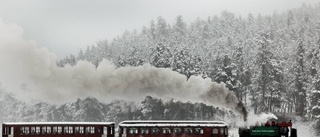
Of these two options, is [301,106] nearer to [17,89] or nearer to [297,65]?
[297,65]

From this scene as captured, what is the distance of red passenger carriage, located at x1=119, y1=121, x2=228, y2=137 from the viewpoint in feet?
172

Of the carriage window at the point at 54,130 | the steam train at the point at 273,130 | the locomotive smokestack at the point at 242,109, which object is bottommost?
the carriage window at the point at 54,130

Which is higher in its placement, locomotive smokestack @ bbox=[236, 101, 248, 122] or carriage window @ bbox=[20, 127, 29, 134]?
locomotive smokestack @ bbox=[236, 101, 248, 122]

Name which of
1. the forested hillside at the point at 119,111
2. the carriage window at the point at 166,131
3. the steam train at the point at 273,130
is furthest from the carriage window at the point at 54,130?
the forested hillside at the point at 119,111

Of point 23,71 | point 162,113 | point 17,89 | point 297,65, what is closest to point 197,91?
point 23,71

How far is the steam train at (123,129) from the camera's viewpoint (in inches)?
2071

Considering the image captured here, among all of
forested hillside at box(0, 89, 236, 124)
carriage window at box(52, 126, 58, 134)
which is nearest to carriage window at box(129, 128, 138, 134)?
carriage window at box(52, 126, 58, 134)

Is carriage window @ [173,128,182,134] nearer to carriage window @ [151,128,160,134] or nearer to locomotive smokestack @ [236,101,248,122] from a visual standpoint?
carriage window @ [151,128,160,134]

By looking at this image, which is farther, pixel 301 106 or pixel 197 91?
pixel 301 106

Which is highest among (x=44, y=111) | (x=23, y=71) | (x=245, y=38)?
(x=245, y=38)

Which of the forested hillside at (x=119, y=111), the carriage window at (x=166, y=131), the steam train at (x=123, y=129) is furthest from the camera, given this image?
the forested hillside at (x=119, y=111)

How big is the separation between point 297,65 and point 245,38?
3512 inches

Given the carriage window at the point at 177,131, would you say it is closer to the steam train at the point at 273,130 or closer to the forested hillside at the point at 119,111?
the steam train at the point at 273,130

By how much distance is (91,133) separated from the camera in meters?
54.6
